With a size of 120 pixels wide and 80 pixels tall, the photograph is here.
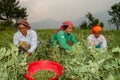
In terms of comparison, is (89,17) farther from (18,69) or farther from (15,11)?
(18,69)

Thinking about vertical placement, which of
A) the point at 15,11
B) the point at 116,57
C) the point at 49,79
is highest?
the point at 15,11

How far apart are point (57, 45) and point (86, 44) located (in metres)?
1.60

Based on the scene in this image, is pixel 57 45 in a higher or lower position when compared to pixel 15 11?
lower

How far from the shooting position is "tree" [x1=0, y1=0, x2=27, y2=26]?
1907 inches

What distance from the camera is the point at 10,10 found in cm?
4881

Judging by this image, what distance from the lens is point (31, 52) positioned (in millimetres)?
6754

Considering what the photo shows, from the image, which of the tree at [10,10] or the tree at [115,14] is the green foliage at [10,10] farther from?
the tree at [115,14]

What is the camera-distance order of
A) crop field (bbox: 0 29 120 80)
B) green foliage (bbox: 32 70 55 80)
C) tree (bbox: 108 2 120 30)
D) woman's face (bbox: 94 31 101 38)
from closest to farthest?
crop field (bbox: 0 29 120 80) < green foliage (bbox: 32 70 55 80) < woman's face (bbox: 94 31 101 38) < tree (bbox: 108 2 120 30)

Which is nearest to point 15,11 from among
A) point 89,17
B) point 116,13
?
point 89,17

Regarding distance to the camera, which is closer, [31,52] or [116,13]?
[31,52]

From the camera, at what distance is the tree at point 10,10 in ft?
159

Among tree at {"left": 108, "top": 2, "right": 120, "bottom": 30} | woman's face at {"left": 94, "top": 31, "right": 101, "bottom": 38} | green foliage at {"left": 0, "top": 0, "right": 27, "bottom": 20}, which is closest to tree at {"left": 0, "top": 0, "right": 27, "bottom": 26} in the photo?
green foliage at {"left": 0, "top": 0, "right": 27, "bottom": 20}

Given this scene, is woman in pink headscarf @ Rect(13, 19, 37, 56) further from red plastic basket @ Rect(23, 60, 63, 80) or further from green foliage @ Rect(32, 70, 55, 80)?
green foliage @ Rect(32, 70, 55, 80)

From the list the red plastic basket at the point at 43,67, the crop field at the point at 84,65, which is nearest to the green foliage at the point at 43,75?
the red plastic basket at the point at 43,67
